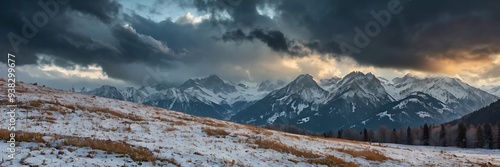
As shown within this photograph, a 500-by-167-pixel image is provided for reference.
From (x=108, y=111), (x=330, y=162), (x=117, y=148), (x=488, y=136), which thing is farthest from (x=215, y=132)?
(x=488, y=136)

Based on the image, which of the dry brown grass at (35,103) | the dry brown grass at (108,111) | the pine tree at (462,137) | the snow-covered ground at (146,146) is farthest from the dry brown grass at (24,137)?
the pine tree at (462,137)

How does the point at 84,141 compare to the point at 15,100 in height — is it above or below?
below

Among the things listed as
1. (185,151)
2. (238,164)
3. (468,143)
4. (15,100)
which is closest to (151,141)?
(185,151)

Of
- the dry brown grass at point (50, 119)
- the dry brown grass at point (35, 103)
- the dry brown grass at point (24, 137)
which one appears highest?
the dry brown grass at point (35, 103)

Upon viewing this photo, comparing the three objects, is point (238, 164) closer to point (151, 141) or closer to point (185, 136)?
point (151, 141)

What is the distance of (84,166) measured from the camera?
18.6 metres

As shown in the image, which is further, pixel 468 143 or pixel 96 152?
pixel 468 143

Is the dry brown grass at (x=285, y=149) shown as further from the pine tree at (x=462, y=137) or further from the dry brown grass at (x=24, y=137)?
the pine tree at (x=462, y=137)

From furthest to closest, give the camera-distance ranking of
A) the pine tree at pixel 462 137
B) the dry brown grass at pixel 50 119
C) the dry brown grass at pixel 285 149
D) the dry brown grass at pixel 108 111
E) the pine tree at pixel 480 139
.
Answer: the pine tree at pixel 480 139
the pine tree at pixel 462 137
the dry brown grass at pixel 108 111
the dry brown grass at pixel 50 119
the dry brown grass at pixel 285 149

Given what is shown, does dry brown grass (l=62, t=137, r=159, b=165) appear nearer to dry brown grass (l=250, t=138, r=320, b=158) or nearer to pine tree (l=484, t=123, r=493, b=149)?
dry brown grass (l=250, t=138, r=320, b=158)

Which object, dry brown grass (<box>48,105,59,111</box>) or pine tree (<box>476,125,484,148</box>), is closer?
dry brown grass (<box>48,105,59,111</box>)

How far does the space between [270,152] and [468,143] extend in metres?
123

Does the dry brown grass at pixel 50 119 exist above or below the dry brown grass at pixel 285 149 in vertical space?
above

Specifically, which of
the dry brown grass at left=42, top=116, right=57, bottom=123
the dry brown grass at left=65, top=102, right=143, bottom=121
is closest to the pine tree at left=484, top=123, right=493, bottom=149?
the dry brown grass at left=65, top=102, right=143, bottom=121
